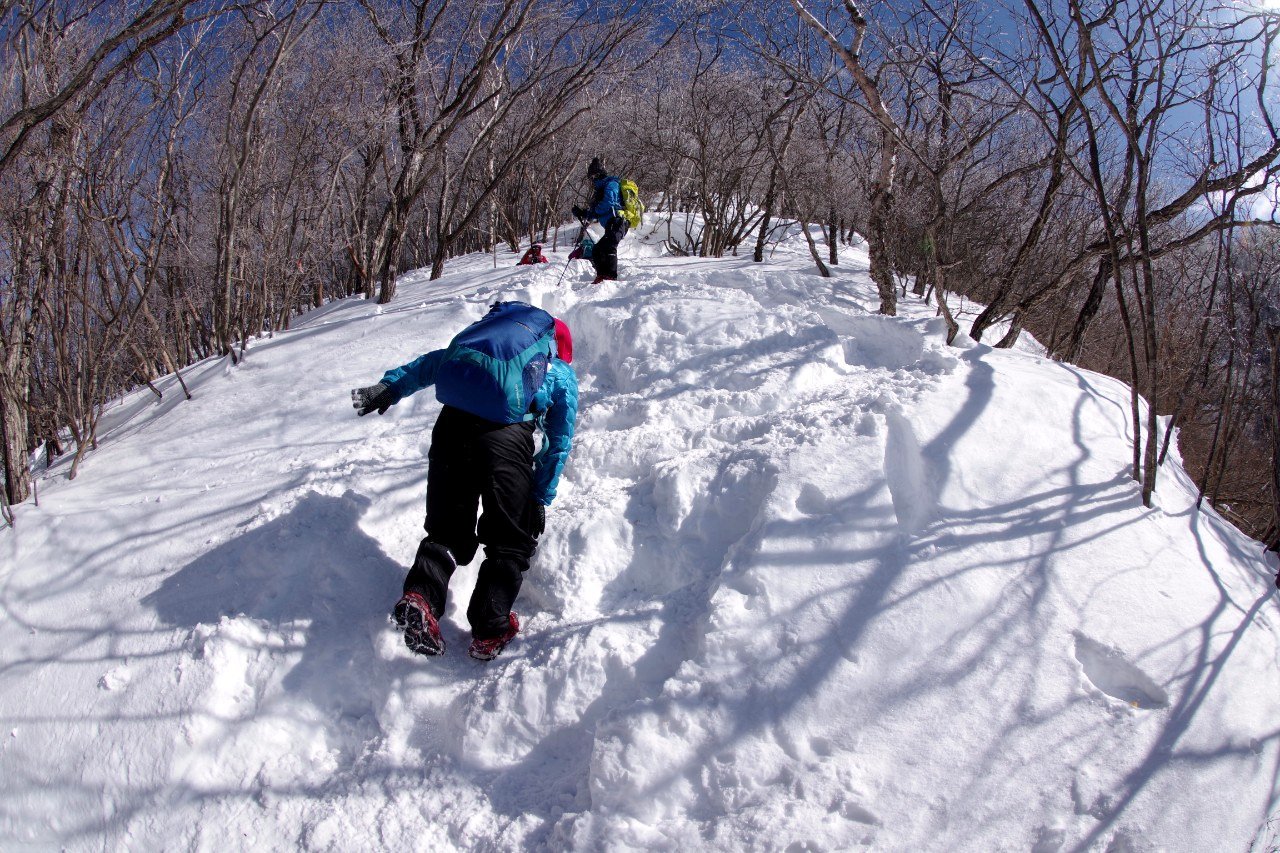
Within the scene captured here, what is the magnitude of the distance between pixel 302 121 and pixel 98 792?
5.95 metres

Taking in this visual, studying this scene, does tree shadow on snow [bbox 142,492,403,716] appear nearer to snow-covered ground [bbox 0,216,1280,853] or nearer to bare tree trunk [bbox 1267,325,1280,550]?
snow-covered ground [bbox 0,216,1280,853]

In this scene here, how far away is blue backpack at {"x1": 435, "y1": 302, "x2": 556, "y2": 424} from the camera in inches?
98.5

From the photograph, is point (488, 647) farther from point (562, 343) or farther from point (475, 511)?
point (562, 343)

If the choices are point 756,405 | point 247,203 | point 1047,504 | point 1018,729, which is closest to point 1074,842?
point 1018,729

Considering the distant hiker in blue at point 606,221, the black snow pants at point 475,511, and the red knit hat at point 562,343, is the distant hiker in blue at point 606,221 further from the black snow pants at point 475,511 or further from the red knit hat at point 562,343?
the black snow pants at point 475,511

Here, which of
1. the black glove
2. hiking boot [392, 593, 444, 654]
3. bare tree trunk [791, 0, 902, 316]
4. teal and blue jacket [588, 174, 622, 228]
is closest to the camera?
hiking boot [392, 593, 444, 654]

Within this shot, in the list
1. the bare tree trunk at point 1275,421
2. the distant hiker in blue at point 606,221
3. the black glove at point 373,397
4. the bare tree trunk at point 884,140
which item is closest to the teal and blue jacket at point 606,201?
the distant hiker in blue at point 606,221

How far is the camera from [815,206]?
9.18 metres

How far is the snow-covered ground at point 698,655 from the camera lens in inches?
72.4

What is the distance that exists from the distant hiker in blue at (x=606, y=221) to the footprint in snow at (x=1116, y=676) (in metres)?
4.48

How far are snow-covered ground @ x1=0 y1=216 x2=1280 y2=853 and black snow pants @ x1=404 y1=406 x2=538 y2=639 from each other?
0.21 meters

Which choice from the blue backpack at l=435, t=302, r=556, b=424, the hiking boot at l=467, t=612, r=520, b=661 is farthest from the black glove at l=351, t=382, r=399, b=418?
the hiking boot at l=467, t=612, r=520, b=661

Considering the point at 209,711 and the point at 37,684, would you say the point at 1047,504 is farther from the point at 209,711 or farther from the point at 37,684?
the point at 37,684

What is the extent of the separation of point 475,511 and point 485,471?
0.19 m
